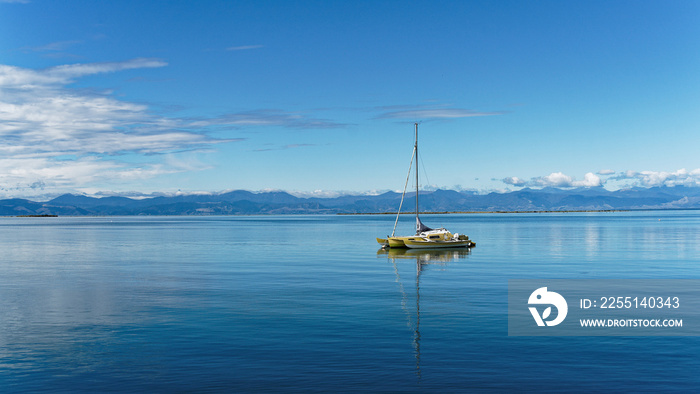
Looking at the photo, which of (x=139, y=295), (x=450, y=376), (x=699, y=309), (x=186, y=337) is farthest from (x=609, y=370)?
(x=139, y=295)

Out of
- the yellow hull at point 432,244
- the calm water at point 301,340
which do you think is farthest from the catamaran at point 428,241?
the calm water at point 301,340

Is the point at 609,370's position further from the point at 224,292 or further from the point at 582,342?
the point at 224,292

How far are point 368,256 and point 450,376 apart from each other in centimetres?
5475

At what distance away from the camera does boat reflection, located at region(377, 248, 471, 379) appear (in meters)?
26.9

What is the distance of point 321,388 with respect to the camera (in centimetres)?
1828

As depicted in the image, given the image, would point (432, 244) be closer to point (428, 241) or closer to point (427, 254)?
point (428, 241)

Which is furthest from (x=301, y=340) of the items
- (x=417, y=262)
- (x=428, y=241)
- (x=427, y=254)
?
(x=428, y=241)

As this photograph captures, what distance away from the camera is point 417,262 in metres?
66.6

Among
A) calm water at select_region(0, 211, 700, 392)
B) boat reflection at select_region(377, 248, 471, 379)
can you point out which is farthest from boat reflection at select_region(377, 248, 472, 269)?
calm water at select_region(0, 211, 700, 392)

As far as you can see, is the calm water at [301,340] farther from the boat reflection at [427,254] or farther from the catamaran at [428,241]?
the catamaran at [428,241]

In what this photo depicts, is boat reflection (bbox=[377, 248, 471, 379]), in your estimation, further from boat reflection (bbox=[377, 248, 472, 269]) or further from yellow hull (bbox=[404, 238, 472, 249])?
yellow hull (bbox=[404, 238, 472, 249])

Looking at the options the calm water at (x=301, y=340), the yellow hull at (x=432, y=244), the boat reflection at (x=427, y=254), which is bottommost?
the boat reflection at (x=427, y=254)

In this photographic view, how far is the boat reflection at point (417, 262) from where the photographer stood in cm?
2689

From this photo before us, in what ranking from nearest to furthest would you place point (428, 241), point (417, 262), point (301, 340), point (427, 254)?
point (301, 340)
point (417, 262)
point (427, 254)
point (428, 241)
